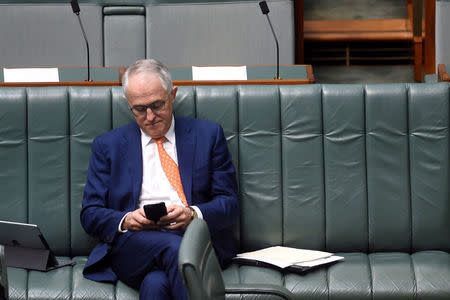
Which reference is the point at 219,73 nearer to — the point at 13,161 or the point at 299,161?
the point at 299,161

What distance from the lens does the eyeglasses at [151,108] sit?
213cm

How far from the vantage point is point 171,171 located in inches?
84.9

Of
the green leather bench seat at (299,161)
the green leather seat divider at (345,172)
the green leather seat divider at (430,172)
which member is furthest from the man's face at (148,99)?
the green leather seat divider at (430,172)

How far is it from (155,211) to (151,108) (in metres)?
0.35

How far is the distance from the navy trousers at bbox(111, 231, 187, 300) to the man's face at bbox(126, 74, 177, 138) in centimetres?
35

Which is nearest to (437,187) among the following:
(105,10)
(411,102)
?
(411,102)

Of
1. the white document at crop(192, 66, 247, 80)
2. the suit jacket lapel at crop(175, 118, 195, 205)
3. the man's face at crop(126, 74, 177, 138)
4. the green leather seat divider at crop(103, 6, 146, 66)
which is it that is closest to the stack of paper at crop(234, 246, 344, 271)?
the suit jacket lapel at crop(175, 118, 195, 205)

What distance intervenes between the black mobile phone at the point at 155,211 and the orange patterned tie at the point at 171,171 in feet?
0.54

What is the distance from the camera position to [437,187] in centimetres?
229

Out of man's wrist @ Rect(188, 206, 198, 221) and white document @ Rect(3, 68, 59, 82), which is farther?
white document @ Rect(3, 68, 59, 82)

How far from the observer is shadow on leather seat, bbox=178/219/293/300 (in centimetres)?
109

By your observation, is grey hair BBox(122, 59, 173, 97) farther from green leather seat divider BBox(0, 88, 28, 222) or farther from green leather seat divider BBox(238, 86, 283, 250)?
green leather seat divider BBox(0, 88, 28, 222)

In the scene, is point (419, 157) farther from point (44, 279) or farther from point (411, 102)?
point (44, 279)

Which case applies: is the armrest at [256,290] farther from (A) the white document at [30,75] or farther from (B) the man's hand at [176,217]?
(A) the white document at [30,75]
